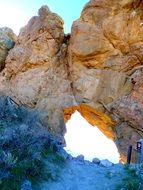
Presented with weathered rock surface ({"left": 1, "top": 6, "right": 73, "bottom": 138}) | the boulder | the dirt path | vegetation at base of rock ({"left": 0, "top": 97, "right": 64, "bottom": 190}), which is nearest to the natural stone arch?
weathered rock surface ({"left": 1, "top": 6, "right": 73, "bottom": 138})

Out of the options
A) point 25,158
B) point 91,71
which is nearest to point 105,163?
point 25,158

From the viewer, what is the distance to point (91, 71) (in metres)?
19.8

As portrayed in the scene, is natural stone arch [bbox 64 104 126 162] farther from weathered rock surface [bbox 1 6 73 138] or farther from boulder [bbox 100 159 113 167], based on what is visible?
boulder [bbox 100 159 113 167]

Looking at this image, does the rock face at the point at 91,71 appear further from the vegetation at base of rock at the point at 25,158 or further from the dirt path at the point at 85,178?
the vegetation at base of rock at the point at 25,158

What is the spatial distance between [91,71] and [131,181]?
11763 millimetres

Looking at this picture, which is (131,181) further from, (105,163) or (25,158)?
(105,163)

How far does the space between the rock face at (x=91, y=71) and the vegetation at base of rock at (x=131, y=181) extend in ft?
28.1

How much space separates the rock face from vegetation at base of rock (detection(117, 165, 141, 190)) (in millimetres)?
8569

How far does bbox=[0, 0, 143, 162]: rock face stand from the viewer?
18.7 m

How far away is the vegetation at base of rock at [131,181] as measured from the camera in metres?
8.10

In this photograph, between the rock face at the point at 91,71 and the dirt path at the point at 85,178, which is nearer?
the dirt path at the point at 85,178

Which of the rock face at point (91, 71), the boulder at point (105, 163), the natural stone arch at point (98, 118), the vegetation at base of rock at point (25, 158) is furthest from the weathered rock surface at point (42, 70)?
the vegetation at base of rock at point (25, 158)

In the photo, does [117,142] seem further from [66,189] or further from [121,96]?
[66,189]

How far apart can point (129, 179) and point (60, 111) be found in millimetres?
10860
